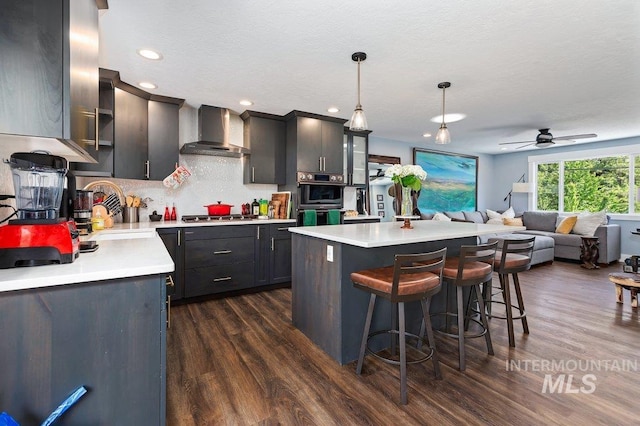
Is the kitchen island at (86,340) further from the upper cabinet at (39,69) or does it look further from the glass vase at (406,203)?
the glass vase at (406,203)

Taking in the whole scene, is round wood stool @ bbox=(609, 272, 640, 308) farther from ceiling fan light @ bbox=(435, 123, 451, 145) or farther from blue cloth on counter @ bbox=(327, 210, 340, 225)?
blue cloth on counter @ bbox=(327, 210, 340, 225)

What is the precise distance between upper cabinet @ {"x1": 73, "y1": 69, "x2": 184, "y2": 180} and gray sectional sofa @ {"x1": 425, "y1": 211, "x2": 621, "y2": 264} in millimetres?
5371

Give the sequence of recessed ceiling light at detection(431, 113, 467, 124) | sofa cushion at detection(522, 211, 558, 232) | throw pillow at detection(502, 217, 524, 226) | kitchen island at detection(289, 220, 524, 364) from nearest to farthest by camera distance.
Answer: kitchen island at detection(289, 220, 524, 364), recessed ceiling light at detection(431, 113, 467, 124), sofa cushion at detection(522, 211, 558, 232), throw pillow at detection(502, 217, 524, 226)

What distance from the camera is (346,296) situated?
215cm

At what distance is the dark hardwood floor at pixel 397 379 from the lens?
Result: 1.62 meters

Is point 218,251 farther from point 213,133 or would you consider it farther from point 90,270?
point 90,270

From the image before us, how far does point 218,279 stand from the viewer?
3.55m

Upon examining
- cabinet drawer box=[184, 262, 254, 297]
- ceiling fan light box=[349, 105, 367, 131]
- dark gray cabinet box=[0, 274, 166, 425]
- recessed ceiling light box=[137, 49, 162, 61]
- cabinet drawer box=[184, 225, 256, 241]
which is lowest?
cabinet drawer box=[184, 262, 254, 297]

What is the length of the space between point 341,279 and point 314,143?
2640 millimetres

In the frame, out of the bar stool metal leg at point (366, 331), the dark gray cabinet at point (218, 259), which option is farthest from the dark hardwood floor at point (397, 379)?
the dark gray cabinet at point (218, 259)

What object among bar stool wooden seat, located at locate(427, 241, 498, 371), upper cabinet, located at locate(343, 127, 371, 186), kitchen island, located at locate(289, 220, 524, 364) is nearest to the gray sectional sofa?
upper cabinet, located at locate(343, 127, 371, 186)

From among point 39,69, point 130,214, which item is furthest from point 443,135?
point 130,214

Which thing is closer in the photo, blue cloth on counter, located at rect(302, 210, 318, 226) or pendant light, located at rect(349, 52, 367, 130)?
pendant light, located at rect(349, 52, 367, 130)

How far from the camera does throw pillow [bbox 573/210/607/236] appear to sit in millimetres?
5406
